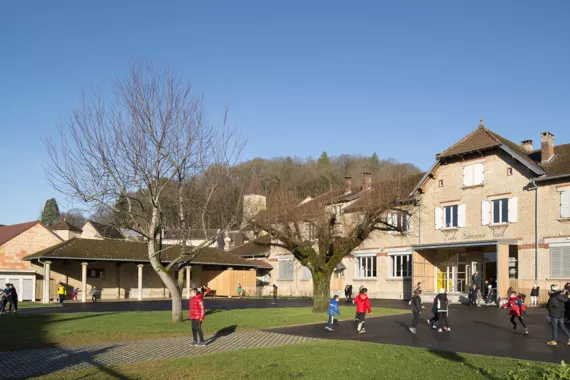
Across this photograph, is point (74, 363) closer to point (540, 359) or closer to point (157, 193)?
point (157, 193)

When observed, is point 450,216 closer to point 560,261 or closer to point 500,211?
point 500,211

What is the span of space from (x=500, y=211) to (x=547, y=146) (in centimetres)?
449

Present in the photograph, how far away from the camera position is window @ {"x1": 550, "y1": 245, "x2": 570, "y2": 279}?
30.5 metres

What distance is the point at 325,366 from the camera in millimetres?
11922

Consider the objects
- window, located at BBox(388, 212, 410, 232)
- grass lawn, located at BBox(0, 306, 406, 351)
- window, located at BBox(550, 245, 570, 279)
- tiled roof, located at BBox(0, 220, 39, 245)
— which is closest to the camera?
grass lawn, located at BBox(0, 306, 406, 351)

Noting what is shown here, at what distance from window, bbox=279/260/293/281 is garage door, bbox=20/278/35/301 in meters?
19.9

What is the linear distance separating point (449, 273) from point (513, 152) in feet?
31.3

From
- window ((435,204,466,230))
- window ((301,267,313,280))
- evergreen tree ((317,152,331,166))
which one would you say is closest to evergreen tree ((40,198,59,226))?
evergreen tree ((317,152,331,166))

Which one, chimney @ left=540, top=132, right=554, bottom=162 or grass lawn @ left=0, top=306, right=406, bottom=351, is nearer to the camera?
grass lawn @ left=0, top=306, right=406, bottom=351

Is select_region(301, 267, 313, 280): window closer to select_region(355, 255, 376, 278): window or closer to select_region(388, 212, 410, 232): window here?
select_region(355, 255, 376, 278): window

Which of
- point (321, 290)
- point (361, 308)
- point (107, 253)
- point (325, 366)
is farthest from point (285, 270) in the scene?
point (325, 366)

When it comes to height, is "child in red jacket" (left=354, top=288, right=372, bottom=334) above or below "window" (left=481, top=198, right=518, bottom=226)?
below

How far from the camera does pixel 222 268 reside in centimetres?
5025

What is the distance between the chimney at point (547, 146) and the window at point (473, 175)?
11.3 feet
